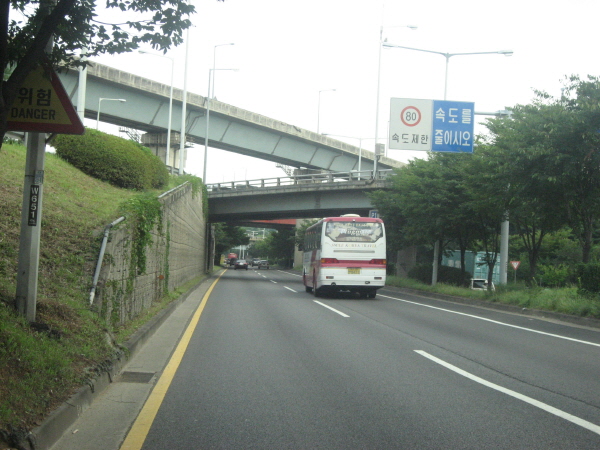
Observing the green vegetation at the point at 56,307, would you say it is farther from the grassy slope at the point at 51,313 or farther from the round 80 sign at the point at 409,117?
the round 80 sign at the point at 409,117

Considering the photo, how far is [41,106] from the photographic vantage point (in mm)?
6445

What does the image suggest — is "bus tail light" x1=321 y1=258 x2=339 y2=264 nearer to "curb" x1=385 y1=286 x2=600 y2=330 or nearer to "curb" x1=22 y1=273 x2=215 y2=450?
"curb" x1=385 y1=286 x2=600 y2=330

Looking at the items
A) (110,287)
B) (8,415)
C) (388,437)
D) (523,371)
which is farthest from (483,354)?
(8,415)

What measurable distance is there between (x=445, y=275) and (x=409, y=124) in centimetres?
1308

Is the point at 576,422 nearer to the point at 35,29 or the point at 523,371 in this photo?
the point at 523,371

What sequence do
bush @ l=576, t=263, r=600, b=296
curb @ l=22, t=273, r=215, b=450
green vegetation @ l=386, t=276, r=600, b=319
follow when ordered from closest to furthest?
curb @ l=22, t=273, r=215, b=450 → green vegetation @ l=386, t=276, r=600, b=319 → bush @ l=576, t=263, r=600, b=296

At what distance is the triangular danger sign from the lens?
6.38 m

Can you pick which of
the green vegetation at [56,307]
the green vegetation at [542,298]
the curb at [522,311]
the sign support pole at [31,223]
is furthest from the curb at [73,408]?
the green vegetation at [542,298]

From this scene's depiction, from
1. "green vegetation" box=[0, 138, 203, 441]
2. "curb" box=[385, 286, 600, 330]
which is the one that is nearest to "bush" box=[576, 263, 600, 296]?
"curb" box=[385, 286, 600, 330]

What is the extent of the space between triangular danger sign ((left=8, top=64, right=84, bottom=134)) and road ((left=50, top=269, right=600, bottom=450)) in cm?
314

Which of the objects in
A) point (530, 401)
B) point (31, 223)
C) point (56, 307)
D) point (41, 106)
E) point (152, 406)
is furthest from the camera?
point (56, 307)

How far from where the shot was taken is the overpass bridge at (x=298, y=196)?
128ft

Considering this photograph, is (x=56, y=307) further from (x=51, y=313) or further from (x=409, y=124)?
(x=409, y=124)

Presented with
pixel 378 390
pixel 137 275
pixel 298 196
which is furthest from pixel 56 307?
pixel 298 196
